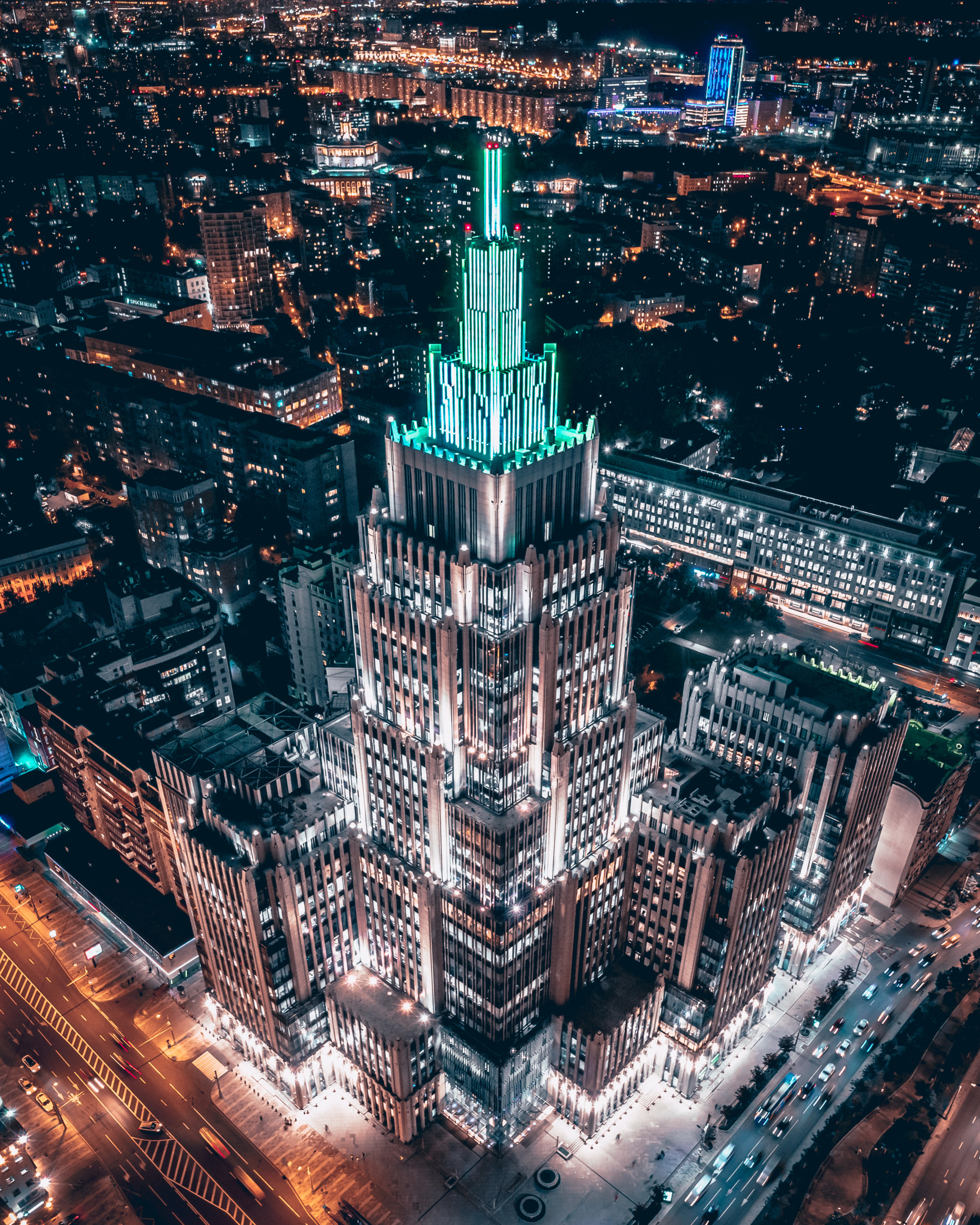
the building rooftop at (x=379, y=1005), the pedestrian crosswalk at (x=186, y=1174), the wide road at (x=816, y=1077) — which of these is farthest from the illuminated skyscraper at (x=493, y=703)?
the pedestrian crosswalk at (x=186, y=1174)

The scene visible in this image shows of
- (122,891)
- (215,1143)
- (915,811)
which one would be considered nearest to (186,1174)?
(215,1143)

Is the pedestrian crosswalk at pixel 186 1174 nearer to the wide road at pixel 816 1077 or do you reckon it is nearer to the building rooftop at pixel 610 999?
the building rooftop at pixel 610 999

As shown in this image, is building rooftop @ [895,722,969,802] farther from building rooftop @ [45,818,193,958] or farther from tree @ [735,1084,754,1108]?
building rooftop @ [45,818,193,958]

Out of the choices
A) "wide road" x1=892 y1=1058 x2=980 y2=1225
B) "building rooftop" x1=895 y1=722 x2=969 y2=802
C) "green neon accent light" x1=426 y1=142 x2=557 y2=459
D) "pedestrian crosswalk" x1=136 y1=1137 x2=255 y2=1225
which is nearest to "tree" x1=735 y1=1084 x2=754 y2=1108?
"wide road" x1=892 y1=1058 x2=980 y2=1225

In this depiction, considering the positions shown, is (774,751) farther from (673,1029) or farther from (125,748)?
(125,748)

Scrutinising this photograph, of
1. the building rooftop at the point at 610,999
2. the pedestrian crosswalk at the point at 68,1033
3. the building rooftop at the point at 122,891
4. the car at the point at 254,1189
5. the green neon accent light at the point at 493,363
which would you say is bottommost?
the pedestrian crosswalk at the point at 68,1033

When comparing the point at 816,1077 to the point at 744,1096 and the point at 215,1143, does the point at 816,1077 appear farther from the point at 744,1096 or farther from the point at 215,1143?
the point at 215,1143

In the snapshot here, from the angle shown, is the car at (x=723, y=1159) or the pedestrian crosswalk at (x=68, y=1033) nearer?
the car at (x=723, y=1159)
